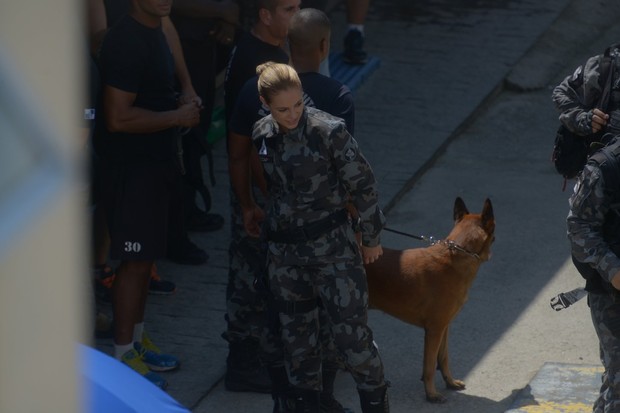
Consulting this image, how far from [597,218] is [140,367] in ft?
7.71

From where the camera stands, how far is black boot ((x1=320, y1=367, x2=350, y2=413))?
4.91 meters

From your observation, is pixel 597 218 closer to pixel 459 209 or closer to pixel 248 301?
pixel 459 209

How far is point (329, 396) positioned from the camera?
4.95 metres

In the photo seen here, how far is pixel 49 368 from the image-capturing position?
1.29 metres

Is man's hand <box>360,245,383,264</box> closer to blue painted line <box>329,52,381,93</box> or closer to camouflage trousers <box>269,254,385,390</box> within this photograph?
camouflage trousers <box>269,254,385,390</box>

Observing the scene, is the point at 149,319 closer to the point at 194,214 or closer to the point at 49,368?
the point at 194,214

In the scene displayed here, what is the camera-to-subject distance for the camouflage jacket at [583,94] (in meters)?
4.73

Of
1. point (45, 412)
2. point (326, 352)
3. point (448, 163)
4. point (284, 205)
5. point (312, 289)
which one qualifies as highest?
point (45, 412)

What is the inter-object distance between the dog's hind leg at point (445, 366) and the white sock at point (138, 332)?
57.3 inches

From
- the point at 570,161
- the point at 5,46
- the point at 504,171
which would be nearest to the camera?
the point at 5,46

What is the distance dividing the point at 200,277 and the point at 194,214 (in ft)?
2.34

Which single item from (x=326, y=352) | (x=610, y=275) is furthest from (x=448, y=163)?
(x=610, y=275)

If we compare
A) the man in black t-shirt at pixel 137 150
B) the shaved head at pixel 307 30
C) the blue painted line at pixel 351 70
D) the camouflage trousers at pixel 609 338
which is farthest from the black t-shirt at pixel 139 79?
the blue painted line at pixel 351 70

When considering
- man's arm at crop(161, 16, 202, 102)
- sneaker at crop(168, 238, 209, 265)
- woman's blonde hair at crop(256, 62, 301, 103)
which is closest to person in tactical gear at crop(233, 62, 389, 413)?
woman's blonde hair at crop(256, 62, 301, 103)
